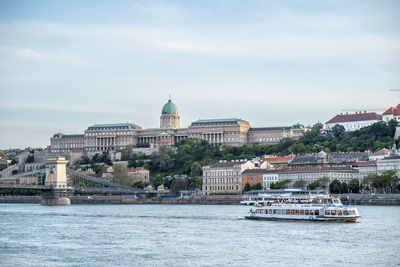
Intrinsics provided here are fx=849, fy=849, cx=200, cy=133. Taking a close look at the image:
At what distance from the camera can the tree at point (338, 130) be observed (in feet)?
419

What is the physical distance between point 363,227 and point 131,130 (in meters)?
115

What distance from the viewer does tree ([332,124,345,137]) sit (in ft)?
419

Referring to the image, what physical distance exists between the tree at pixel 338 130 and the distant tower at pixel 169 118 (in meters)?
41.9

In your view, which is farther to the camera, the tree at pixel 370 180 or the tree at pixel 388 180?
the tree at pixel 370 180

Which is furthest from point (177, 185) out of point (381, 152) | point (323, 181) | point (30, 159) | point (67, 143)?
point (67, 143)

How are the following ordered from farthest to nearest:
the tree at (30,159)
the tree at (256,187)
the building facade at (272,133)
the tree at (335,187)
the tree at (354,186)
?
the tree at (30,159), the building facade at (272,133), the tree at (256,187), the tree at (354,186), the tree at (335,187)

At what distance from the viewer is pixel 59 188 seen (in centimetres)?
9156

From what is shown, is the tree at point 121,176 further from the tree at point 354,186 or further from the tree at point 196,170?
the tree at point 354,186

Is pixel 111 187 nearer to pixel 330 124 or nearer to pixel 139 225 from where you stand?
pixel 330 124

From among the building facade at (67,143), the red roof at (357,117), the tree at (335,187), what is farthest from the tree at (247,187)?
the building facade at (67,143)

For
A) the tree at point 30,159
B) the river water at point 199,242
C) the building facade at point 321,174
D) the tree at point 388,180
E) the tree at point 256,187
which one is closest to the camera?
the river water at point 199,242

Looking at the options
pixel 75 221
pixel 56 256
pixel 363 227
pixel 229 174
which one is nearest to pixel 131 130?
pixel 229 174

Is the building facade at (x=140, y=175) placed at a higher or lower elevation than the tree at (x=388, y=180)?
higher

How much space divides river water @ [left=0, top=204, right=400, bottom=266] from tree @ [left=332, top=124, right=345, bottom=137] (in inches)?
2810
